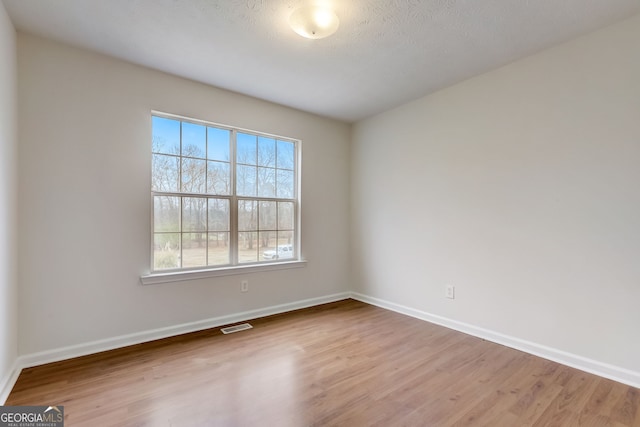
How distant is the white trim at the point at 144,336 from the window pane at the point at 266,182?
1.39 m

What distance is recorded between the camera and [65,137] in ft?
7.97

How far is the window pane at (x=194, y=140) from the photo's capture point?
3072 millimetres

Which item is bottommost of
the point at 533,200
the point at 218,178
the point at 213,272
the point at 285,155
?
the point at 213,272

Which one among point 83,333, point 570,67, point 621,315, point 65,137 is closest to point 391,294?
point 621,315

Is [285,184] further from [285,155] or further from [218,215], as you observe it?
[218,215]

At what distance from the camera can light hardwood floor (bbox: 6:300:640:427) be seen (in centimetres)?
175

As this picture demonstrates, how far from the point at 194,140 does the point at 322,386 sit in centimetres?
261

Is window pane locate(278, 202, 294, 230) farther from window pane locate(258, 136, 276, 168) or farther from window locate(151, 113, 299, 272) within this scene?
window pane locate(258, 136, 276, 168)

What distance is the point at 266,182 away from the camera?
3668 mm

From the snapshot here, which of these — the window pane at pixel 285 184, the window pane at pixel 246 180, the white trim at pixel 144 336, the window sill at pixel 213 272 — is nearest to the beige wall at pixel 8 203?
the white trim at pixel 144 336

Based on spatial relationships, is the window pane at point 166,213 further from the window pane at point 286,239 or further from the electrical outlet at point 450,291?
the electrical outlet at point 450,291

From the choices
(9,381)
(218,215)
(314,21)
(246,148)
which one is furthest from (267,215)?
(9,381)

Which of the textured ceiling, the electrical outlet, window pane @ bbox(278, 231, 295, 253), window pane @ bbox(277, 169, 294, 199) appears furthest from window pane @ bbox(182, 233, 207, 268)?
the electrical outlet

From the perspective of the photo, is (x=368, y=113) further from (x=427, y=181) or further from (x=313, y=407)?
(x=313, y=407)
